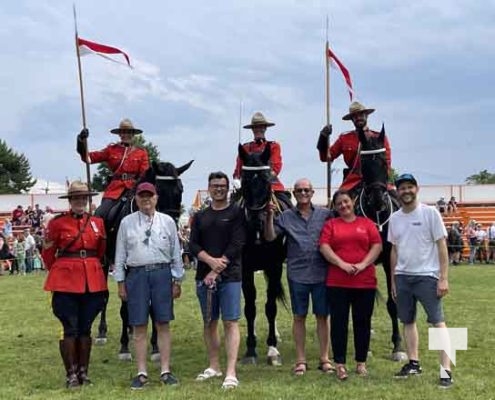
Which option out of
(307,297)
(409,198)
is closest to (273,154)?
(307,297)

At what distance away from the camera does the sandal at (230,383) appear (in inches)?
257

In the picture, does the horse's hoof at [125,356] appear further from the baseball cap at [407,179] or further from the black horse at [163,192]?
the baseball cap at [407,179]

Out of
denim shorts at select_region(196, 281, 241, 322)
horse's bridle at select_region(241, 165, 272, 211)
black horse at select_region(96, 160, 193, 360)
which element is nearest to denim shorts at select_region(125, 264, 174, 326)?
denim shorts at select_region(196, 281, 241, 322)

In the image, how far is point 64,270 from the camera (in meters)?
6.79

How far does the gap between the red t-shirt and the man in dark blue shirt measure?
19cm

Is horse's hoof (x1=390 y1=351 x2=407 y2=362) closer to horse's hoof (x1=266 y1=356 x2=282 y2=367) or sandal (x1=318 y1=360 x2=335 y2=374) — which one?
sandal (x1=318 y1=360 x2=335 y2=374)

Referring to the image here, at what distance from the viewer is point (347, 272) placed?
22.1 feet

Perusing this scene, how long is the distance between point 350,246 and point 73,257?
2837mm

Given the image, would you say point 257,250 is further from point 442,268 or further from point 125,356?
point 442,268

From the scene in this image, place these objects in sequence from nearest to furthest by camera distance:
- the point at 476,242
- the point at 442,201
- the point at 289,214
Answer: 1. the point at 289,214
2. the point at 476,242
3. the point at 442,201

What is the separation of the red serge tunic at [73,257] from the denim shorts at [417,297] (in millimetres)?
3064

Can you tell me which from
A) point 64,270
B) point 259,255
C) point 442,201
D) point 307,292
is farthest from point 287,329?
point 442,201

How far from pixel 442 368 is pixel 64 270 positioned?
154 inches

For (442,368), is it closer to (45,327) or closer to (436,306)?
(436,306)
